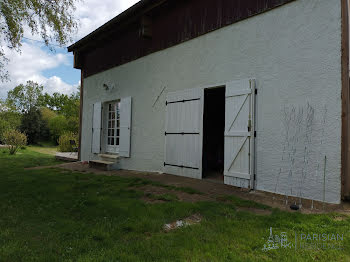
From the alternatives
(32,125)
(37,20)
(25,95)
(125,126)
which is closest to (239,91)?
(125,126)

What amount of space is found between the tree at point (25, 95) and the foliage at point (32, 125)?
7695mm

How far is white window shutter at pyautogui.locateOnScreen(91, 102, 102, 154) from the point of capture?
834cm

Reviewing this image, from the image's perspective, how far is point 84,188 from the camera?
446 centimetres

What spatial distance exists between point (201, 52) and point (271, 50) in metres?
→ 1.64

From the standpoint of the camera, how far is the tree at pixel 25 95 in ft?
104

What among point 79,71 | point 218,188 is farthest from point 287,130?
point 79,71

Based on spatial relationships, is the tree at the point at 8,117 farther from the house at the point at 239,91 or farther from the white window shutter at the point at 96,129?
the house at the point at 239,91

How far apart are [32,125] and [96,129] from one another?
789 inches

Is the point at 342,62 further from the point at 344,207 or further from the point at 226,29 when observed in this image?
the point at 226,29

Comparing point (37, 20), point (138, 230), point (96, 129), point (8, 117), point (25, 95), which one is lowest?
point (138, 230)

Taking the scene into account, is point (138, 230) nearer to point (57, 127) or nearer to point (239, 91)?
point (239, 91)

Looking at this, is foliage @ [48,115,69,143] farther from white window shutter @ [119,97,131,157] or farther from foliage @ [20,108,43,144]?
white window shutter @ [119,97,131,157]

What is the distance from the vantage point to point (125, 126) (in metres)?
7.20

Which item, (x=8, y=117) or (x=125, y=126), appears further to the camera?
(x=8, y=117)
